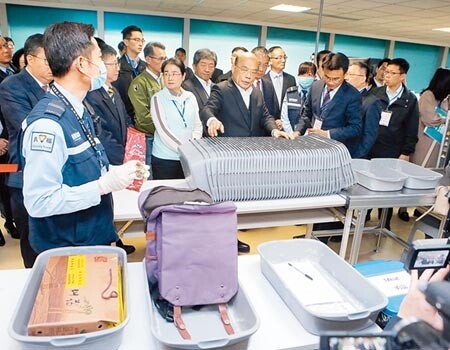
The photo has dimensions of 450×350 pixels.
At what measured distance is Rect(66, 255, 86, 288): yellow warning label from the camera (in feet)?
3.25

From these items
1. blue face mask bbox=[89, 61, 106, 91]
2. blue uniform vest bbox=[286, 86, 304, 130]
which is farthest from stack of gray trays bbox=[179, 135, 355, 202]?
blue uniform vest bbox=[286, 86, 304, 130]

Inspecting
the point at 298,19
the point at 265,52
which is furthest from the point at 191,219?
the point at 298,19

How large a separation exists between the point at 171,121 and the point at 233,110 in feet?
1.50

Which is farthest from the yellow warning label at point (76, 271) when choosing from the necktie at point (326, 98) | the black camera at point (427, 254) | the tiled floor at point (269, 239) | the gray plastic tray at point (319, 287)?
the necktie at point (326, 98)

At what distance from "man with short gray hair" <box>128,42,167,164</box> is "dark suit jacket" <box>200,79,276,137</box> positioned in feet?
1.92

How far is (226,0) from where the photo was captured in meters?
6.26

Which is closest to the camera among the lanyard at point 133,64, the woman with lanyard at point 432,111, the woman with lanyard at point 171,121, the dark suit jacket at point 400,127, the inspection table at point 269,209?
the inspection table at point 269,209

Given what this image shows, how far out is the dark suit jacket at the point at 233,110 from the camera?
8.08 ft

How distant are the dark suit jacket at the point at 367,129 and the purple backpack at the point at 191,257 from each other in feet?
6.64

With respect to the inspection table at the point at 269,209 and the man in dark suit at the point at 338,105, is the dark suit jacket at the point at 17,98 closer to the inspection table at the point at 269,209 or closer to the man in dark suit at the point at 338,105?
the inspection table at the point at 269,209

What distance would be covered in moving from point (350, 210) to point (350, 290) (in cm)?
90

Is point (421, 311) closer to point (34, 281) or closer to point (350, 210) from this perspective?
point (34, 281)

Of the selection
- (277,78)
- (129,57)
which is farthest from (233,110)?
(129,57)

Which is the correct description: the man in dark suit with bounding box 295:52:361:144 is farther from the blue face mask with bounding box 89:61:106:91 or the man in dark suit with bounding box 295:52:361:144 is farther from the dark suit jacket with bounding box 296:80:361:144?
the blue face mask with bounding box 89:61:106:91
